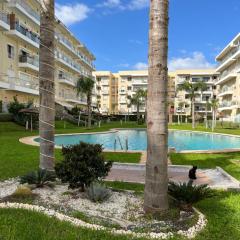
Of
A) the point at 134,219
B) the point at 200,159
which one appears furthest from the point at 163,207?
the point at 200,159

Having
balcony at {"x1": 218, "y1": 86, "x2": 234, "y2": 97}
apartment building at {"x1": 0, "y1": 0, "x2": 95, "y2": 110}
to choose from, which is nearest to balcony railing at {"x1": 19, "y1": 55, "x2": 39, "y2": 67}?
apartment building at {"x1": 0, "y1": 0, "x2": 95, "y2": 110}

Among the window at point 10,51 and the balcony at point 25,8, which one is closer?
the balcony at point 25,8

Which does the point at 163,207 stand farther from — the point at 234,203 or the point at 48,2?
the point at 48,2

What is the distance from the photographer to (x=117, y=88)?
10575cm

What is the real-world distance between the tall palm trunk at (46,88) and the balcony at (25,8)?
3633 centimetres

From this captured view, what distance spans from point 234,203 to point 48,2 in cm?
578

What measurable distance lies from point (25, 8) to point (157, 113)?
42.9 metres

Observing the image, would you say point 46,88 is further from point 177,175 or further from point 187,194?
point 177,175

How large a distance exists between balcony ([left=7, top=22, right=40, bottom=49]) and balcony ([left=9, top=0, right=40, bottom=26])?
1882mm

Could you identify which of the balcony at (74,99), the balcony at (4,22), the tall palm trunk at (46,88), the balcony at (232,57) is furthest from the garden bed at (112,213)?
the balcony at (232,57)

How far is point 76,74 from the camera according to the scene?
72062 millimetres

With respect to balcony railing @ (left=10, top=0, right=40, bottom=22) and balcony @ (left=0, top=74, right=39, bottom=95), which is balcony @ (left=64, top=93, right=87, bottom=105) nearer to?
balcony @ (left=0, top=74, right=39, bottom=95)

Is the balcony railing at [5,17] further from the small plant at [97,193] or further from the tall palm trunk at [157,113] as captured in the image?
the tall palm trunk at [157,113]

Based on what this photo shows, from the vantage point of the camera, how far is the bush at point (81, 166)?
6.83 metres
